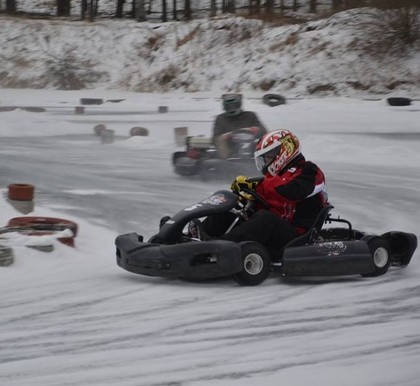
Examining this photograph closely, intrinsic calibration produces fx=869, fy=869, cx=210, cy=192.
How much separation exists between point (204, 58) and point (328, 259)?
2149cm

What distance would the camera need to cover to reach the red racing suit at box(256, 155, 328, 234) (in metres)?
5.58

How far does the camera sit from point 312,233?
5.69 metres

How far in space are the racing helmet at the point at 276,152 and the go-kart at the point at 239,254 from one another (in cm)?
25

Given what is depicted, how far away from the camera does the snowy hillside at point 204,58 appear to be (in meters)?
21.6

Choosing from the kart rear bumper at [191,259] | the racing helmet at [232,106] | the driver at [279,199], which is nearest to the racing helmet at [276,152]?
the driver at [279,199]

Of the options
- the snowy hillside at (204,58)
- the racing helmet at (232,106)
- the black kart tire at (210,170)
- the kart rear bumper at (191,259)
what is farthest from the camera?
the snowy hillside at (204,58)

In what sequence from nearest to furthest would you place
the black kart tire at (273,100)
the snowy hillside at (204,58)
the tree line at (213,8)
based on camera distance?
the black kart tire at (273,100), the snowy hillside at (204,58), the tree line at (213,8)

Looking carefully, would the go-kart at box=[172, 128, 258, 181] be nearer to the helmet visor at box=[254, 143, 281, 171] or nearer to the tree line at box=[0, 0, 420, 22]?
the helmet visor at box=[254, 143, 281, 171]

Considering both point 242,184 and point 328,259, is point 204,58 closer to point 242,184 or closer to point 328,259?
point 242,184

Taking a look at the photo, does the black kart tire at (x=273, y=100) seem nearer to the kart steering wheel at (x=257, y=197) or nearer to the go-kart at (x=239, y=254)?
the go-kart at (x=239, y=254)

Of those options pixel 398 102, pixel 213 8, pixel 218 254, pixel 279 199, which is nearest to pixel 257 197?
pixel 279 199

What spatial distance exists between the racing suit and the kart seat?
0.14 ft

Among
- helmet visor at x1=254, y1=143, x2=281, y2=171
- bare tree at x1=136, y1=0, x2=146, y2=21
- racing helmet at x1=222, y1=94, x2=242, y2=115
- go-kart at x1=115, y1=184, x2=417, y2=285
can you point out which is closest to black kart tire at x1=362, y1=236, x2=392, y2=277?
go-kart at x1=115, y1=184, x2=417, y2=285

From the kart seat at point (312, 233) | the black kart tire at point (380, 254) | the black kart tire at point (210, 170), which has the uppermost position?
the kart seat at point (312, 233)
